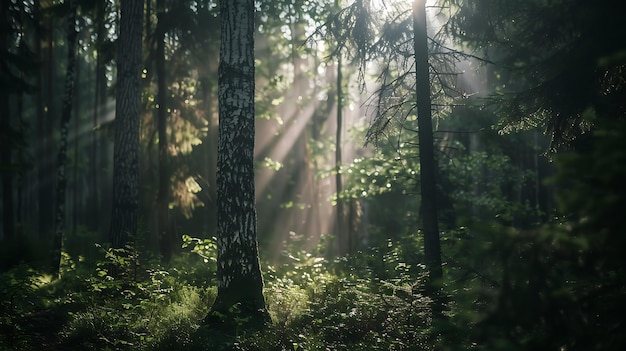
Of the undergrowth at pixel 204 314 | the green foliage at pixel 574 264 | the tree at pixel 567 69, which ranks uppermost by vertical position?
the tree at pixel 567 69

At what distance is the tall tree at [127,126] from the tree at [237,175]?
18.3 feet


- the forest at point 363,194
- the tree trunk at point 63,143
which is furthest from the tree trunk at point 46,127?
the tree trunk at point 63,143

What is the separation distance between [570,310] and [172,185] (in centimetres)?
1429

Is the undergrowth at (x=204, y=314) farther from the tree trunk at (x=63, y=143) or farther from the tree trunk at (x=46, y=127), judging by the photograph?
the tree trunk at (x=46, y=127)

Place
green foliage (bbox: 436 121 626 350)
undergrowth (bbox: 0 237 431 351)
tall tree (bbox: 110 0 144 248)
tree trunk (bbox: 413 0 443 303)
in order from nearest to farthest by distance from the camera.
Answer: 1. green foliage (bbox: 436 121 626 350)
2. undergrowth (bbox: 0 237 431 351)
3. tree trunk (bbox: 413 0 443 303)
4. tall tree (bbox: 110 0 144 248)

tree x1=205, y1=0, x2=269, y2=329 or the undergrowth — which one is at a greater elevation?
tree x1=205, y1=0, x2=269, y2=329

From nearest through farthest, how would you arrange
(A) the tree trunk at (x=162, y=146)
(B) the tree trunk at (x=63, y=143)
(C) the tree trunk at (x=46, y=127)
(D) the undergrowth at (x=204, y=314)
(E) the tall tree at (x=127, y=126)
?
(D) the undergrowth at (x=204, y=314) < (E) the tall tree at (x=127, y=126) < (B) the tree trunk at (x=63, y=143) < (A) the tree trunk at (x=162, y=146) < (C) the tree trunk at (x=46, y=127)

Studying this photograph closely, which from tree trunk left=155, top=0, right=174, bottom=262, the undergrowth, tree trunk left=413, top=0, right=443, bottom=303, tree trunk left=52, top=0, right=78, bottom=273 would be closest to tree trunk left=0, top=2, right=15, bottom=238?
tree trunk left=52, top=0, right=78, bottom=273

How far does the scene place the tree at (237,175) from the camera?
7343 mm

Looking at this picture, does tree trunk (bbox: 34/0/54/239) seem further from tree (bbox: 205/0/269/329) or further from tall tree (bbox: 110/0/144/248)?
tree (bbox: 205/0/269/329)

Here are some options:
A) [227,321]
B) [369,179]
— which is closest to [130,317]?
[227,321]

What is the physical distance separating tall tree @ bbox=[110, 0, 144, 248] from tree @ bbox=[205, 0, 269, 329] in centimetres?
559

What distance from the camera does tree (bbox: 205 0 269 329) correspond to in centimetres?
734

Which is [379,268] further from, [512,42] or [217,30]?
[217,30]
